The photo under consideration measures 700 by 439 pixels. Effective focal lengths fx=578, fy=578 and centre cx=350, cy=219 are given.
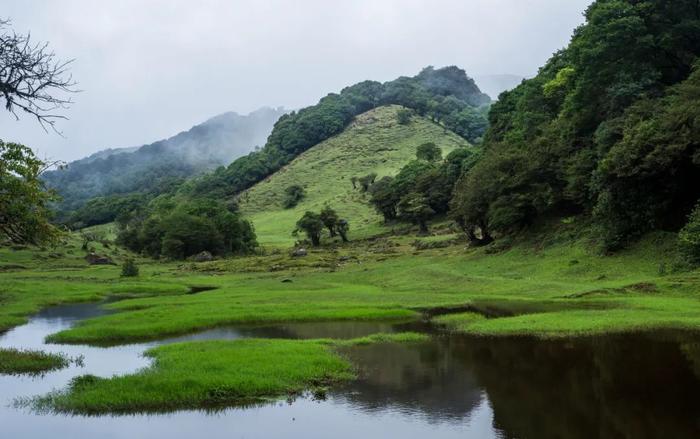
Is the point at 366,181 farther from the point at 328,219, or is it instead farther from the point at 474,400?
the point at 474,400

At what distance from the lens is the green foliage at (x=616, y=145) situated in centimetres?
4616

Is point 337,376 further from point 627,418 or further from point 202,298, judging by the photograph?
point 202,298

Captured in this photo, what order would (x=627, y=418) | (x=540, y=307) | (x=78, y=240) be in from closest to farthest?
(x=627, y=418), (x=540, y=307), (x=78, y=240)

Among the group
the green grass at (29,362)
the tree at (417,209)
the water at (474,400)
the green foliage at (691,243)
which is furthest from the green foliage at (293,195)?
the water at (474,400)

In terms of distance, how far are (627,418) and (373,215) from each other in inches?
5087

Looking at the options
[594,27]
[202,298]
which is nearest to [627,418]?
[202,298]

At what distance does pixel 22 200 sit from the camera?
22.9 metres

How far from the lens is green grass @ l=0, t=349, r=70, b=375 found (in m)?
25.2

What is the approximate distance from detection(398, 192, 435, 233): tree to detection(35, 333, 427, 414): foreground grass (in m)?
82.6

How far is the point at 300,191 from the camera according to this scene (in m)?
186

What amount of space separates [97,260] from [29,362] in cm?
8026

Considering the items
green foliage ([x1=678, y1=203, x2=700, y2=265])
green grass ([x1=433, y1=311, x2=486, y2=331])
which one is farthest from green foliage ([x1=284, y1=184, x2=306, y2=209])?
green grass ([x1=433, y1=311, x2=486, y2=331])

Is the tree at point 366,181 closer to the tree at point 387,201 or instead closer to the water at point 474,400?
the tree at point 387,201

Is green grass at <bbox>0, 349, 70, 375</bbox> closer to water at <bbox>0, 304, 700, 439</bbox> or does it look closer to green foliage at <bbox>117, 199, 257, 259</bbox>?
water at <bbox>0, 304, 700, 439</bbox>
